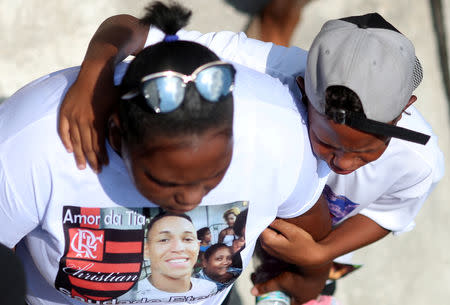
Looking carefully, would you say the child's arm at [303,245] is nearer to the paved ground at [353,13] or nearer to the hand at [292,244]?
the hand at [292,244]

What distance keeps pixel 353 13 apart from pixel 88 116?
2.34m

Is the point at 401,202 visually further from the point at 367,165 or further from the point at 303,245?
the point at 303,245

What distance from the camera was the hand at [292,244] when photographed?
1.96 metres

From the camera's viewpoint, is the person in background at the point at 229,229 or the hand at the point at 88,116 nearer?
the hand at the point at 88,116

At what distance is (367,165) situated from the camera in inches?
76.8

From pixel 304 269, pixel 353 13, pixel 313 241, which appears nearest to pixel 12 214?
pixel 313 241

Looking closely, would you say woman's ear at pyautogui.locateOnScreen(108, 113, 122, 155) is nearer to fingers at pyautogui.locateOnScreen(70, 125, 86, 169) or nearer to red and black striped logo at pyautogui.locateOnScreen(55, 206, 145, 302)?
fingers at pyautogui.locateOnScreen(70, 125, 86, 169)

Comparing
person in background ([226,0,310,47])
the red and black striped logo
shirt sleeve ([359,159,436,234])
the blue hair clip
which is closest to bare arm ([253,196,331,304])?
shirt sleeve ([359,159,436,234])

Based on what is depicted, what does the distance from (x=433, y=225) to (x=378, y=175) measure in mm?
1575

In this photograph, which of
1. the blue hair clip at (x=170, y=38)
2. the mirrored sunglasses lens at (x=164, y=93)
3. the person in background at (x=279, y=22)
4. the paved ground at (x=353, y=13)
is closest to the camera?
the mirrored sunglasses lens at (x=164, y=93)

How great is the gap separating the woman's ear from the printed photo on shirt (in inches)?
6.9

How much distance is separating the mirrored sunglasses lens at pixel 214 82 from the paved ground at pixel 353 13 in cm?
186

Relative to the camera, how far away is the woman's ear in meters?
1.37

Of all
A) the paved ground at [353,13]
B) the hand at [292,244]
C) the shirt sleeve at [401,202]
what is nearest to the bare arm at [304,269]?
the hand at [292,244]
